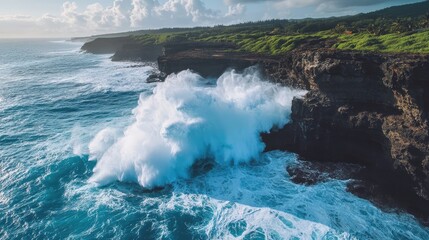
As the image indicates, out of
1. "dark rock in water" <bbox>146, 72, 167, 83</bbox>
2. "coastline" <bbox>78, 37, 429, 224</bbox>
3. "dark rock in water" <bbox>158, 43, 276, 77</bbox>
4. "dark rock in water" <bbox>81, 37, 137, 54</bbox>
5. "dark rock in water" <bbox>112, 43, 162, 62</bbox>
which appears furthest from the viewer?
"dark rock in water" <bbox>81, 37, 137, 54</bbox>

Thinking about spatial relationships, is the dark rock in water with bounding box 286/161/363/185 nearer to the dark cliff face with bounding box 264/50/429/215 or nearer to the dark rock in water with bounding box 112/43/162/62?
the dark cliff face with bounding box 264/50/429/215

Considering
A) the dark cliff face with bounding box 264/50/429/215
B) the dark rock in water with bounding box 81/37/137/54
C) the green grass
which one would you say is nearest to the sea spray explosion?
the dark cliff face with bounding box 264/50/429/215

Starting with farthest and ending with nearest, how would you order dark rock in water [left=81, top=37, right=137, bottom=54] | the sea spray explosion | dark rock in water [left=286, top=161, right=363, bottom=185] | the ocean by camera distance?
dark rock in water [left=81, top=37, right=137, bottom=54]
the sea spray explosion
dark rock in water [left=286, top=161, right=363, bottom=185]
the ocean

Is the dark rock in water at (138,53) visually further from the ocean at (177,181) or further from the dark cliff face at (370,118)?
the dark cliff face at (370,118)

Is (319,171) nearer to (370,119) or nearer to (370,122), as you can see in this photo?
(370,122)

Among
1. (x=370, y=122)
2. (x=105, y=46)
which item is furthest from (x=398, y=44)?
(x=105, y=46)

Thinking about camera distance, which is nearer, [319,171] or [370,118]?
[370,118]
